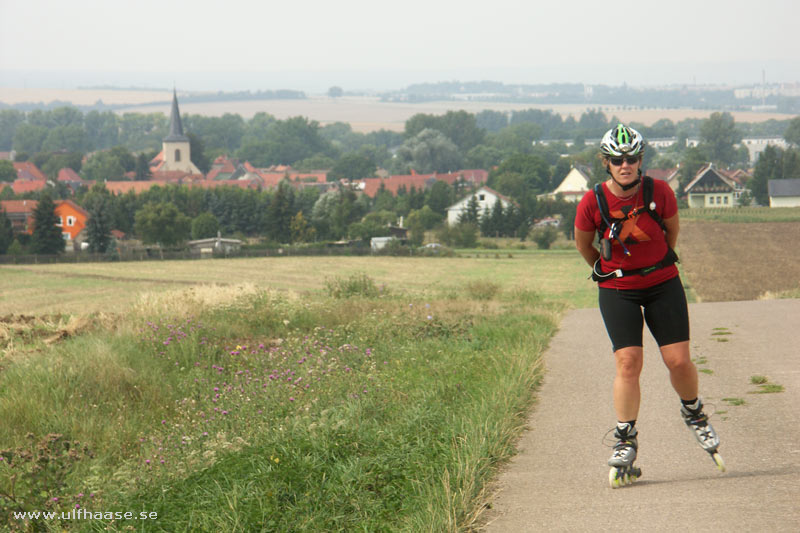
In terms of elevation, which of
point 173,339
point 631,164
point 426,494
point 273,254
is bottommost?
point 273,254

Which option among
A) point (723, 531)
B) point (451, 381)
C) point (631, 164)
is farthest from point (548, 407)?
point (723, 531)

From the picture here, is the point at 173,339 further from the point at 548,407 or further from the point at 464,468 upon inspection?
the point at 464,468

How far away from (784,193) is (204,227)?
178ft

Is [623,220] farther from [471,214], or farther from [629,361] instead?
[471,214]

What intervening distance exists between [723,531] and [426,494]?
167cm

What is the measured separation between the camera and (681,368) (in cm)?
579

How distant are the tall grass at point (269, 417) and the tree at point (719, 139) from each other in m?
187

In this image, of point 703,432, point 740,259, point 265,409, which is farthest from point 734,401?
point 740,259

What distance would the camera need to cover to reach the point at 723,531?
14.8 ft

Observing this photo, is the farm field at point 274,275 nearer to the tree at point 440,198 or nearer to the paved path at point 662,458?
the paved path at point 662,458

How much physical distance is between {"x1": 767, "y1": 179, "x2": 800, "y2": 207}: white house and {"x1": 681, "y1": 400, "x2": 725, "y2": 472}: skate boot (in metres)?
75.3

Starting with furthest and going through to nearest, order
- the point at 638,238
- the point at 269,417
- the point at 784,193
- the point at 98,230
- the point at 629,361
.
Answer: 1. the point at 98,230
2. the point at 784,193
3. the point at 269,417
4. the point at 629,361
5. the point at 638,238

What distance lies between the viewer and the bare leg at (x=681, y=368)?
18.8 ft

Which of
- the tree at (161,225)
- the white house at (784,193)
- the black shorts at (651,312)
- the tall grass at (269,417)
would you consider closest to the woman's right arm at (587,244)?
the black shorts at (651,312)
